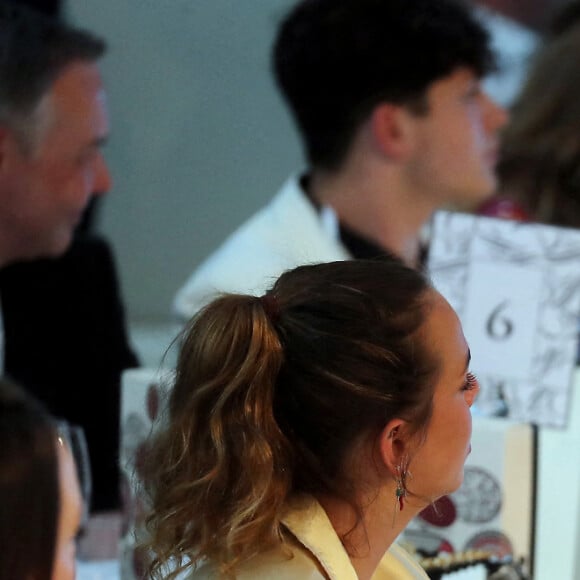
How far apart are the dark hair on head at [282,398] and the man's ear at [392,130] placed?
2.96ft

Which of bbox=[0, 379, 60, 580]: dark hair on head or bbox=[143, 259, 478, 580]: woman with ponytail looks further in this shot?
bbox=[143, 259, 478, 580]: woman with ponytail

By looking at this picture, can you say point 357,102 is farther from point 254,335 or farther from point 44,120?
point 254,335

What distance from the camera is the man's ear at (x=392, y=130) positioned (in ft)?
6.13

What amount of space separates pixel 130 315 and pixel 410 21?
0.91 metres

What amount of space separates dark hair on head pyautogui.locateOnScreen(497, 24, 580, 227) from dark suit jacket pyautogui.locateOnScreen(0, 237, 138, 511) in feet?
2.67

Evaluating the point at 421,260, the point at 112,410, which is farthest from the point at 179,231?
the point at 421,260

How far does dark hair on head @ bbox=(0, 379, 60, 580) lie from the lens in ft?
2.46

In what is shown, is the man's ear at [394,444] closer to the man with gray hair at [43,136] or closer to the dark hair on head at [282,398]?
the dark hair on head at [282,398]

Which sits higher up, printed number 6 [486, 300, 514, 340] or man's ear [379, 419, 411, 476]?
man's ear [379, 419, 411, 476]

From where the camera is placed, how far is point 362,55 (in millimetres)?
1849

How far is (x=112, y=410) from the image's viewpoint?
6.46 feet

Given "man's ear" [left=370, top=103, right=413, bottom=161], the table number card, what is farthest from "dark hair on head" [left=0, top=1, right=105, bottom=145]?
the table number card

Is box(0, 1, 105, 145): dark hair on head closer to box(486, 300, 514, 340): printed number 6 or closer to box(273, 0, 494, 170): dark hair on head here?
box(273, 0, 494, 170): dark hair on head

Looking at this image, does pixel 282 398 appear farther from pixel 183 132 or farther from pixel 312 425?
pixel 183 132
